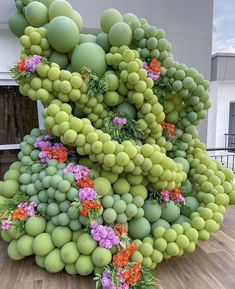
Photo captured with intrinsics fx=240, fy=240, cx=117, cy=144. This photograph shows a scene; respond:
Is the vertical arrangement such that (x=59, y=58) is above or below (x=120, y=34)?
below

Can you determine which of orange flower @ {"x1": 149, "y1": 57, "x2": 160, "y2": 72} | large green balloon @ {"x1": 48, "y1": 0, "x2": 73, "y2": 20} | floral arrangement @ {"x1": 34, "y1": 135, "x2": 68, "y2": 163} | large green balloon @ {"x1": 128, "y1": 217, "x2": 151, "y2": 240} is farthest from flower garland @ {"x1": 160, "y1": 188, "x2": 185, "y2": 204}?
large green balloon @ {"x1": 48, "y1": 0, "x2": 73, "y2": 20}

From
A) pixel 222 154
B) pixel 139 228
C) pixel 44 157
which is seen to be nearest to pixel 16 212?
pixel 44 157

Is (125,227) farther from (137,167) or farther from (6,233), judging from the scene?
(6,233)

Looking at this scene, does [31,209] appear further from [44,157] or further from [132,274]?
[132,274]

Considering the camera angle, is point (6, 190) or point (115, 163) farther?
point (6, 190)

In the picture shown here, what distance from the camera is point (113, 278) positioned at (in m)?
1.25

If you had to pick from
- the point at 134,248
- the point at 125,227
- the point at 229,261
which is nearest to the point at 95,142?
the point at 125,227

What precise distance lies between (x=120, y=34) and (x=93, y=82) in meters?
0.34

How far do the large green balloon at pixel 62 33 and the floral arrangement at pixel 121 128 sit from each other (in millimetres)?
525

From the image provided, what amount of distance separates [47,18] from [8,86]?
3.17 ft

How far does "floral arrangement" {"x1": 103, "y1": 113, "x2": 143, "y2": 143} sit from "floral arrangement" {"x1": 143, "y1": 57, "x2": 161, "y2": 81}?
317mm

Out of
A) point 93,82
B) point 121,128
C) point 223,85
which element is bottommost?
point 121,128

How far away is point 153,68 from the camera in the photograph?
157cm

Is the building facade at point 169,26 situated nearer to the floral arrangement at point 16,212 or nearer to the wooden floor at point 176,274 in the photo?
the floral arrangement at point 16,212
